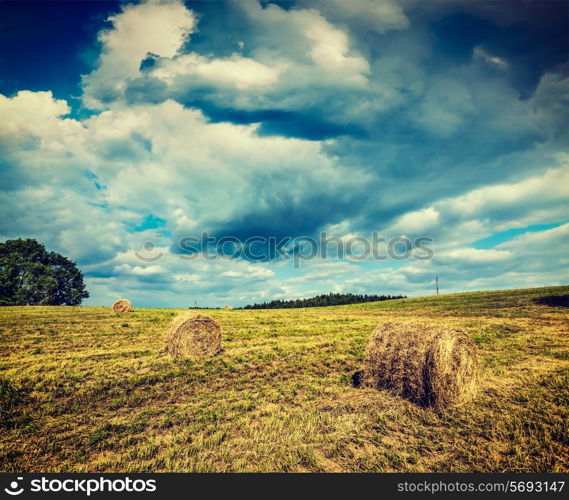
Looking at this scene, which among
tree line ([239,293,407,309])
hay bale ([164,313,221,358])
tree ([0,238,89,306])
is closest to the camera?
hay bale ([164,313,221,358])

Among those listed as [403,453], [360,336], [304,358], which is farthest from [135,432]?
[360,336]

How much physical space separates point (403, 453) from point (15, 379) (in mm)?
12331

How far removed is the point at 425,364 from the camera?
32.3 feet

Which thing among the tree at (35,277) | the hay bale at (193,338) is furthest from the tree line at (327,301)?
the hay bale at (193,338)

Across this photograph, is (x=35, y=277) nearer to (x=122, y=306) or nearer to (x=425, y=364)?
(x=122, y=306)

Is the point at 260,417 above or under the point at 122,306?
under

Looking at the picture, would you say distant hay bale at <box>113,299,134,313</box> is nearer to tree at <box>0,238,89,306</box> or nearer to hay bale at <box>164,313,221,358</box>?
hay bale at <box>164,313,221,358</box>

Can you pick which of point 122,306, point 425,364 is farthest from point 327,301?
point 425,364

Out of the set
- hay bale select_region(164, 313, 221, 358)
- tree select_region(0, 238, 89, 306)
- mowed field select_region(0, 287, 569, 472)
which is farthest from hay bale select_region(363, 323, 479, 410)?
tree select_region(0, 238, 89, 306)

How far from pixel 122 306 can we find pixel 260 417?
122 feet

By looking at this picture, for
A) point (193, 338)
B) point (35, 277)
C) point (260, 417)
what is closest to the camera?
point (260, 417)

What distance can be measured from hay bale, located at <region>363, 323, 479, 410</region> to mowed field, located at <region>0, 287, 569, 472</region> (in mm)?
423

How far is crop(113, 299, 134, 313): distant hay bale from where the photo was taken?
3958 cm
